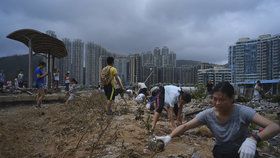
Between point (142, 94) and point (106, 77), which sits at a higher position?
point (106, 77)

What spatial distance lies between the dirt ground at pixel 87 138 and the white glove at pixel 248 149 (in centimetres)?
245

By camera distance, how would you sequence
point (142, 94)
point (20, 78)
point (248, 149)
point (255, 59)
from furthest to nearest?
point (255, 59) → point (20, 78) → point (142, 94) → point (248, 149)

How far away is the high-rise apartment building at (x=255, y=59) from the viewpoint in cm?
4591

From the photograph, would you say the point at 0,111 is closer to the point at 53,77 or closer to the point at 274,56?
the point at 53,77

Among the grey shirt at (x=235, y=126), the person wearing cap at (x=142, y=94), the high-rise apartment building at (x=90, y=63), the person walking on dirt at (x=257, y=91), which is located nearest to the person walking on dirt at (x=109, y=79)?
the person wearing cap at (x=142, y=94)

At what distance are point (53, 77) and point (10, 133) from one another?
54.4 feet

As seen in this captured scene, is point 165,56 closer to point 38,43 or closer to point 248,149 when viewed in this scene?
point 38,43

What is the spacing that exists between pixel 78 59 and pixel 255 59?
65.2 feet

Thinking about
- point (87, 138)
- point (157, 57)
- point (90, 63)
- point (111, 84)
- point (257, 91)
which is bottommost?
point (87, 138)

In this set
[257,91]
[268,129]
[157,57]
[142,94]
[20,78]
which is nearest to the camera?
[268,129]

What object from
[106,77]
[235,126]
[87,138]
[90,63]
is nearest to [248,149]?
[235,126]

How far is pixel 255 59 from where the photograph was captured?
48.7 meters

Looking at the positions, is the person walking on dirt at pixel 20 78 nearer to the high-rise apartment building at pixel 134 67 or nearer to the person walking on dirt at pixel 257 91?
the person walking on dirt at pixel 257 91

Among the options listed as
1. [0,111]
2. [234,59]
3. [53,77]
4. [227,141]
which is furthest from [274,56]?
[227,141]
